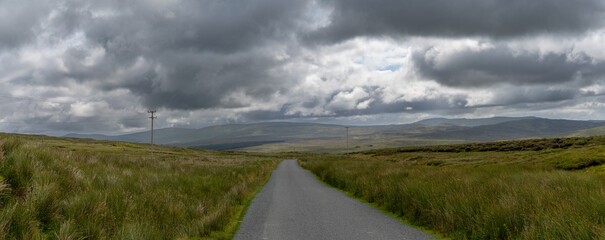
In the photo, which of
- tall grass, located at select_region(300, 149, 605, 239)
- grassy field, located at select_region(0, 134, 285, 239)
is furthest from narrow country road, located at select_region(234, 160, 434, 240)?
grassy field, located at select_region(0, 134, 285, 239)

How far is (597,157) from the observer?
64.8 ft

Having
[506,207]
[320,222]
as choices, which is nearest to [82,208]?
[320,222]

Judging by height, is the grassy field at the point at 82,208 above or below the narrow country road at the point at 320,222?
above

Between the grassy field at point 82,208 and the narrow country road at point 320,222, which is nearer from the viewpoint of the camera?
the grassy field at point 82,208

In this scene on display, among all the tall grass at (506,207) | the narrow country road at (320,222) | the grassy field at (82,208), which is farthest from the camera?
the narrow country road at (320,222)

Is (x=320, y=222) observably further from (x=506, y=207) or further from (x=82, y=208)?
(x=82, y=208)

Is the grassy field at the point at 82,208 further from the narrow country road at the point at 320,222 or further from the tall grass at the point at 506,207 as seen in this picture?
the tall grass at the point at 506,207

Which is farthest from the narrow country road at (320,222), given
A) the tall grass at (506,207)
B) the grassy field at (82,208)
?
the grassy field at (82,208)

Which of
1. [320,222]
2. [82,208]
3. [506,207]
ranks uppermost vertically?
[82,208]

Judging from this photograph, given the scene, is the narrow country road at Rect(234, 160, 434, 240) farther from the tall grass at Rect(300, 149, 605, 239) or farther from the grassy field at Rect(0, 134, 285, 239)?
the grassy field at Rect(0, 134, 285, 239)

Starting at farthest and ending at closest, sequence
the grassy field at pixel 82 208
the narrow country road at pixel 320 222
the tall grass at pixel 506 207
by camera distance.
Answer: the narrow country road at pixel 320 222, the grassy field at pixel 82 208, the tall grass at pixel 506 207

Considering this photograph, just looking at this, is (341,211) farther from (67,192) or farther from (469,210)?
(67,192)

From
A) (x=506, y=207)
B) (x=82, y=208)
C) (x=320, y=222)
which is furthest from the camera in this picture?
(x=320, y=222)

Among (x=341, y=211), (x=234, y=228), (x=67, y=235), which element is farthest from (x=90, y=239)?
(x=341, y=211)
